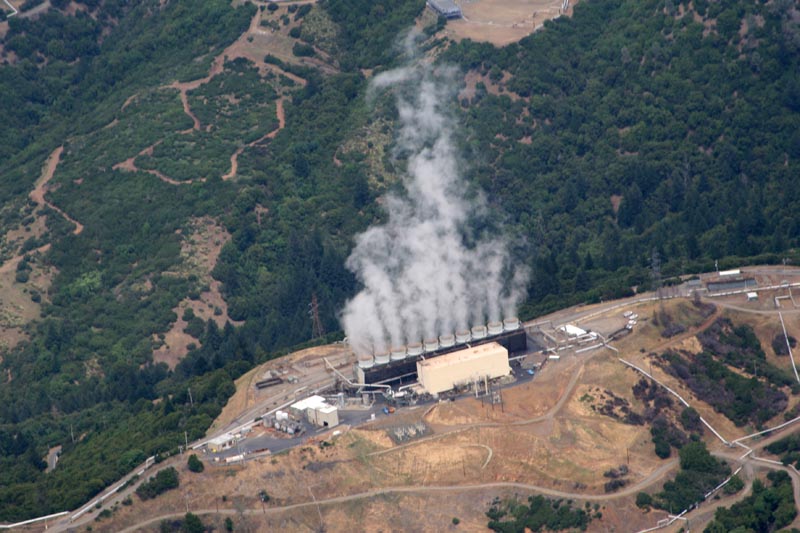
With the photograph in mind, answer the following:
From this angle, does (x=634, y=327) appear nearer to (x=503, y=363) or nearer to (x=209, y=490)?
(x=503, y=363)

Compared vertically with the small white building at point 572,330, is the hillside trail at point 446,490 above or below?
below

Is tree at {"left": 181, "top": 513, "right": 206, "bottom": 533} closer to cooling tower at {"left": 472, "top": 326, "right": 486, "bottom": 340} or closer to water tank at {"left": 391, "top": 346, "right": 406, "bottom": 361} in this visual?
water tank at {"left": 391, "top": 346, "right": 406, "bottom": 361}

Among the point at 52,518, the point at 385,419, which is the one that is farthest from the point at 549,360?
the point at 52,518

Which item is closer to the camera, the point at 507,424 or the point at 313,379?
the point at 507,424

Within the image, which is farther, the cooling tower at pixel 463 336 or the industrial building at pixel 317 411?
the cooling tower at pixel 463 336

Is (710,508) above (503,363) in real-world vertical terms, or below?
below

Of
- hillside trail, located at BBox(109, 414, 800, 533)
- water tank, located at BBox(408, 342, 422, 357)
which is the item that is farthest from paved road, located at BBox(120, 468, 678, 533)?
water tank, located at BBox(408, 342, 422, 357)

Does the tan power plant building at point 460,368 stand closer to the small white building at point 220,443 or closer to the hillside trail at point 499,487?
the hillside trail at point 499,487

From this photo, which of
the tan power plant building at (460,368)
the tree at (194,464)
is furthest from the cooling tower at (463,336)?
the tree at (194,464)
